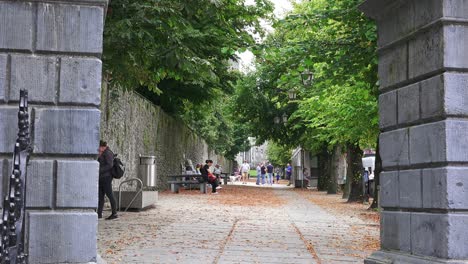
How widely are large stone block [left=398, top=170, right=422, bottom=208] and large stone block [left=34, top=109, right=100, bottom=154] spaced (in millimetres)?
3486

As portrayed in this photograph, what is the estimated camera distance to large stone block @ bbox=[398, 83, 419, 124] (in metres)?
6.29

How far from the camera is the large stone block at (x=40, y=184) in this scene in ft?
17.8

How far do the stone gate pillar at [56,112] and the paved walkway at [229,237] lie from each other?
2.39m

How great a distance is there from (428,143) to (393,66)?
1316 millimetres

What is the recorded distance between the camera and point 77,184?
18.1ft

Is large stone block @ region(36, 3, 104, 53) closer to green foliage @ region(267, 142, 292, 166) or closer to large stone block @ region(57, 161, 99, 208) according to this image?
large stone block @ region(57, 161, 99, 208)

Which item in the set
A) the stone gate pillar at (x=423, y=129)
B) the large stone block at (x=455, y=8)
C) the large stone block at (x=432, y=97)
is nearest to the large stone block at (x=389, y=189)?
the stone gate pillar at (x=423, y=129)

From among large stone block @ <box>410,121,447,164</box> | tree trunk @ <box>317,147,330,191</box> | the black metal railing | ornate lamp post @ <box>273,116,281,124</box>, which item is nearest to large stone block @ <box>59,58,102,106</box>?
the black metal railing

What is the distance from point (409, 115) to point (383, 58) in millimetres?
1074

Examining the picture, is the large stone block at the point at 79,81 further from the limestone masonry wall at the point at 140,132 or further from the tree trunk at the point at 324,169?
the tree trunk at the point at 324,169

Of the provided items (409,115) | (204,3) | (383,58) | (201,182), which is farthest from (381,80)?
(201,182)

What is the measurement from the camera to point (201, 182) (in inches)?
1041

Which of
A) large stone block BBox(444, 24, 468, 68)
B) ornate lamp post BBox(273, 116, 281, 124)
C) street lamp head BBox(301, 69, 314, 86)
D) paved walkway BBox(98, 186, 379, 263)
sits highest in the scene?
ornate lamp post BBox(273, 116, 281, 124)

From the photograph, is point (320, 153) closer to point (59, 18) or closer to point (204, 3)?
point (204, 3)
